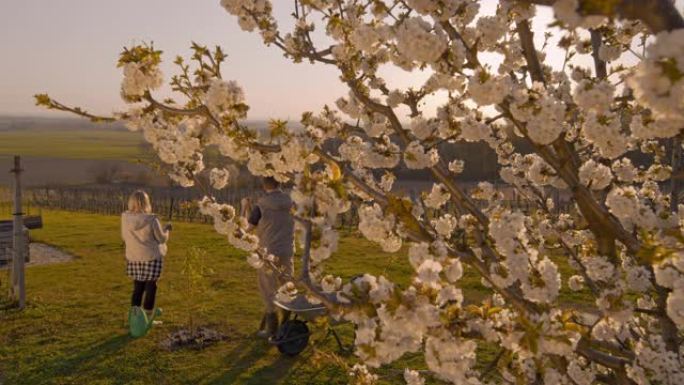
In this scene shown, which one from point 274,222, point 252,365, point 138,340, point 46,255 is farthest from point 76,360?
point 46,255

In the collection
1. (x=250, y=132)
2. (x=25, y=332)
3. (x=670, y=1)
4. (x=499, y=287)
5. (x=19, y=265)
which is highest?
(x=670, y=1)

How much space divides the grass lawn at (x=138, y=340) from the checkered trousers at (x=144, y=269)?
1.67 ft

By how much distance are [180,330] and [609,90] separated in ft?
22.2

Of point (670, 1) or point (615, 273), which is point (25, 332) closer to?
point (615, 273)

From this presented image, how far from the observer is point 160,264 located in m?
7.50

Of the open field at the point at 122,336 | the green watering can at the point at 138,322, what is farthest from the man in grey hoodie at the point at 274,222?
the green watering can at the point at 138,322

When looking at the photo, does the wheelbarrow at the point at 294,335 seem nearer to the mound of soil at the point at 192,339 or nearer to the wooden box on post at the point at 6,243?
the mound of soil at the point at 192,339

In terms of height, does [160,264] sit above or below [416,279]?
below

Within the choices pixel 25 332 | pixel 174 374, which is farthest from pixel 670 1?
pixel 25 332

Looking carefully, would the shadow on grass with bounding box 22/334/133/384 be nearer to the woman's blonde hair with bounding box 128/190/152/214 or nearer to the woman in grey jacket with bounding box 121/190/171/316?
the woman in grey jacket with bounding box 121/190/171/316

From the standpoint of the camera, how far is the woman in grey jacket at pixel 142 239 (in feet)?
23.3

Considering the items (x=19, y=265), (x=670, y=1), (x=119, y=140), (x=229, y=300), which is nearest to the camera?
(x=670, y=1)

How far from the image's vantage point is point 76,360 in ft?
22.0

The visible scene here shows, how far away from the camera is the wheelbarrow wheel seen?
6617 millimetres
